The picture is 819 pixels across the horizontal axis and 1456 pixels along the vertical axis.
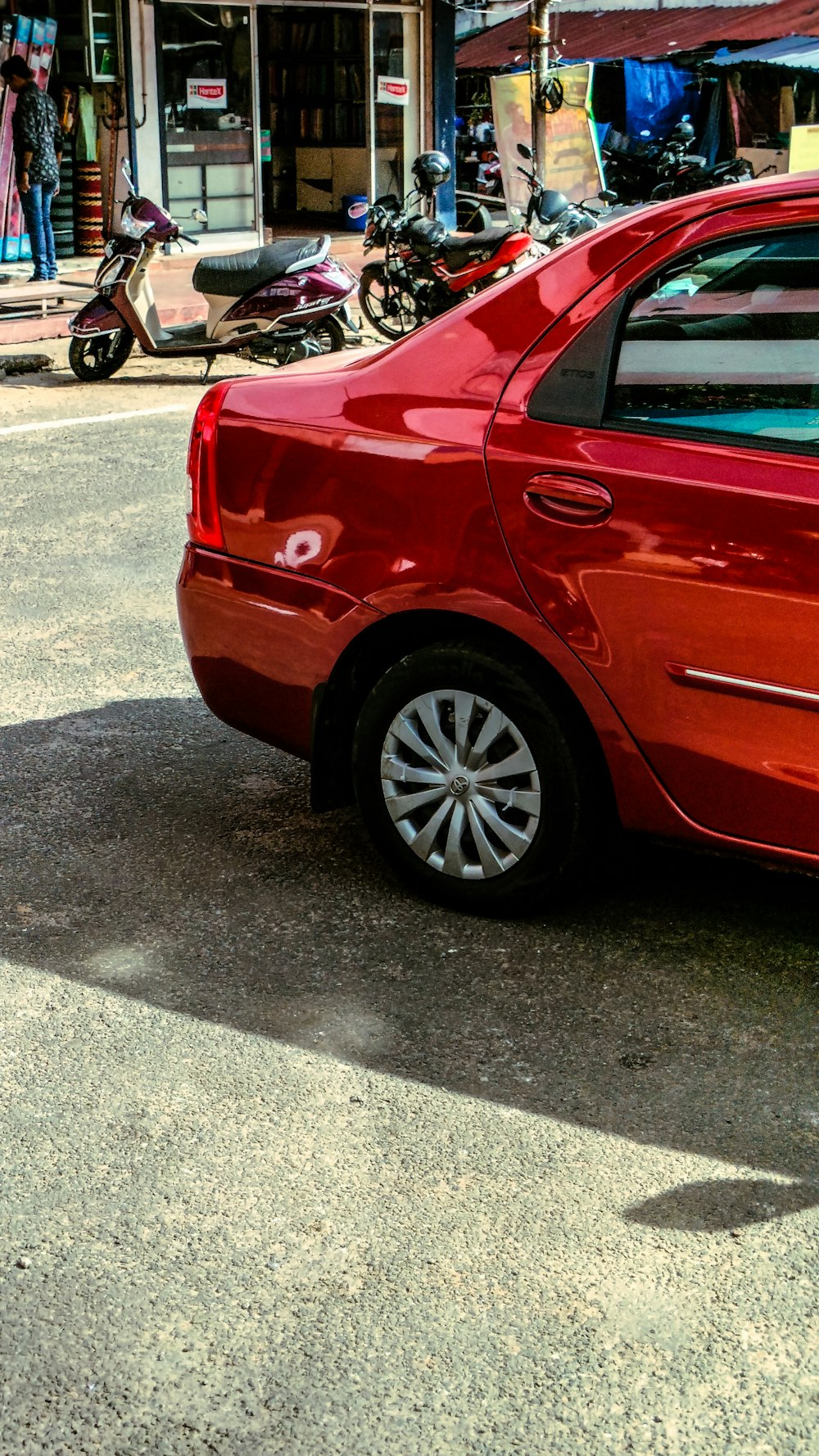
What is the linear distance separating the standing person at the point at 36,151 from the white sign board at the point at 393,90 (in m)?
5.72

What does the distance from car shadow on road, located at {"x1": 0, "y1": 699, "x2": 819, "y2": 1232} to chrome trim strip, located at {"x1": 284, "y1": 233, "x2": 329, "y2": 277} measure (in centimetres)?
723

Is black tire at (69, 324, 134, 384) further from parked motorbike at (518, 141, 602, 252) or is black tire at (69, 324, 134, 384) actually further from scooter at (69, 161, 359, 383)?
parked motorbike at (518, 141, 602, 252)

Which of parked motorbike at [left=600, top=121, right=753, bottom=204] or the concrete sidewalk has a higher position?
parked motorbike at [left=600, top=121, right=753, bottom=204]

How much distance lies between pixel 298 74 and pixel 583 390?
19.4m

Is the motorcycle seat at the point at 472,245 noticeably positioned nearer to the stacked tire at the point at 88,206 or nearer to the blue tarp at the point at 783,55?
the stacked tire at the point at 88,206

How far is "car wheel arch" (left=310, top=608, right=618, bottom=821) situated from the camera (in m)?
3.72

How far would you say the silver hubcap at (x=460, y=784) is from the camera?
150 inches

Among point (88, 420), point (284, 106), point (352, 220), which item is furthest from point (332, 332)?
point (284, 106)

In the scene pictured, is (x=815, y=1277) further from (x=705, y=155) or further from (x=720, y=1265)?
(x=705, y=155)

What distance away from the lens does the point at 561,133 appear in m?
17.3

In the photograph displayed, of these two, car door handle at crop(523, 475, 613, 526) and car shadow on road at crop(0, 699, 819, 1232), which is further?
car door handle at crop(523, 475, 613, 526)

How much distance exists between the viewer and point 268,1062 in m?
3.37

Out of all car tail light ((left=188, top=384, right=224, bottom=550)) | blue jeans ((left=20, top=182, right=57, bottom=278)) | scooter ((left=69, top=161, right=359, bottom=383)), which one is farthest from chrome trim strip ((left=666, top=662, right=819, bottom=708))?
blue jeans ((left=20, top=182, right=57, bottom=278))

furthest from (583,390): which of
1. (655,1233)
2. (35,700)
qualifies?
(35,700)
